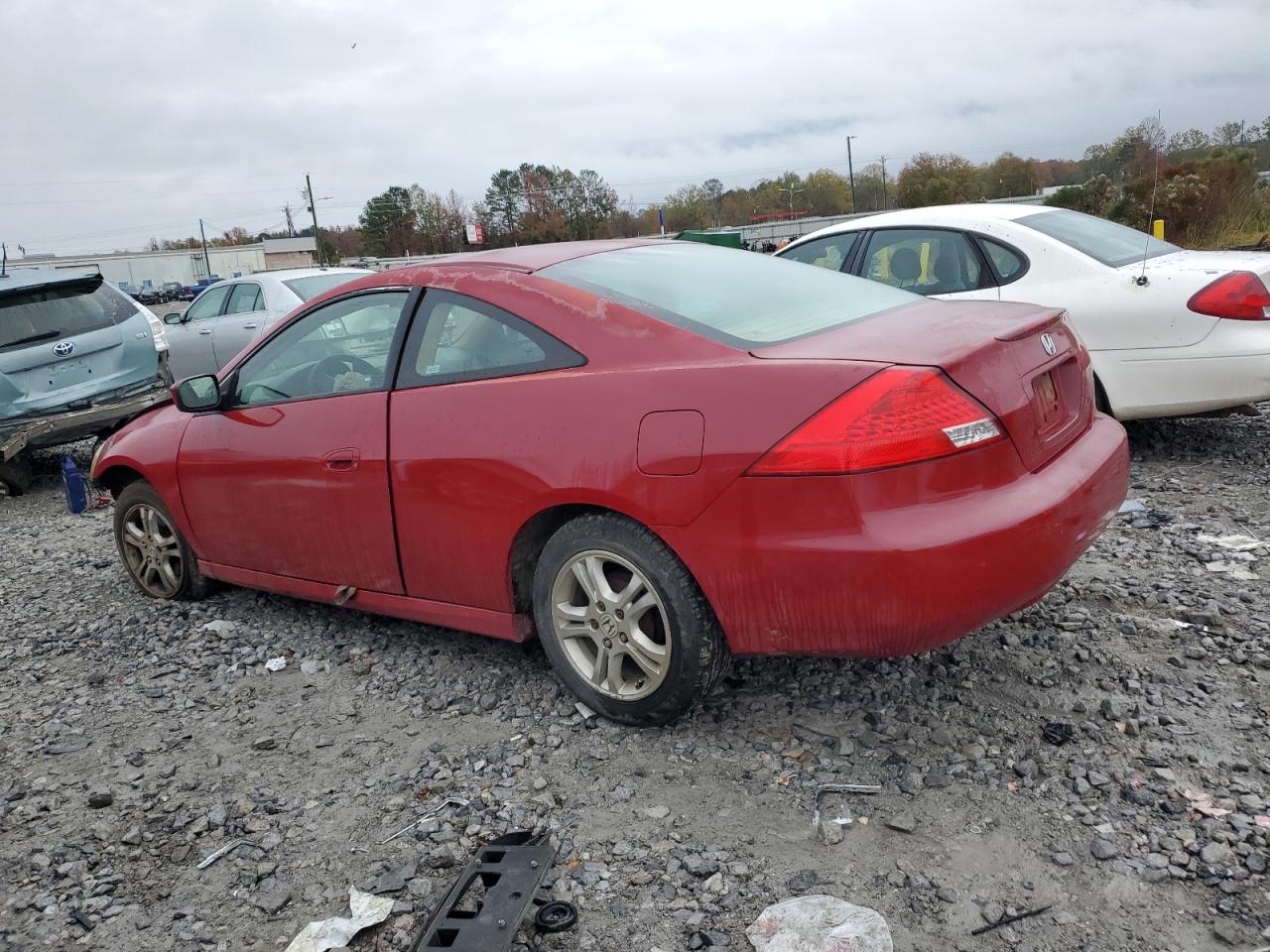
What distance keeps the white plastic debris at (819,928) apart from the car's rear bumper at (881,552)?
0.67 metres

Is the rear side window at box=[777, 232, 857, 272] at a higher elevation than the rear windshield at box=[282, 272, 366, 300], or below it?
A: below

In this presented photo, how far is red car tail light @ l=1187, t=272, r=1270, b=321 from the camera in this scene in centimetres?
531

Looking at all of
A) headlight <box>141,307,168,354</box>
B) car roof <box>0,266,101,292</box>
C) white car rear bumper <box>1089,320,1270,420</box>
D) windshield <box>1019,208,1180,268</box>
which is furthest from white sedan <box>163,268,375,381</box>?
white car rear bumper <box>1089,320,1270,420</box>

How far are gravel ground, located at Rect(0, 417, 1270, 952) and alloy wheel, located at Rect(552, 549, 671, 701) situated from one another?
0.69 ft

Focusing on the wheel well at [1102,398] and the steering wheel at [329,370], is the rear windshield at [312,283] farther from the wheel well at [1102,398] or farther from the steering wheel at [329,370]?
the wheel well at [1102,398]

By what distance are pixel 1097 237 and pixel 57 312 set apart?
783 cm

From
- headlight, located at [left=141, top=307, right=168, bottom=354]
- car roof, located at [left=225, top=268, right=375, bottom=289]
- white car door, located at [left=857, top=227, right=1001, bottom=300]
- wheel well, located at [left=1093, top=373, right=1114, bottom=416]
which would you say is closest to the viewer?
wheel well, located at [left=1093, top=373, right=1114, bottom=416]

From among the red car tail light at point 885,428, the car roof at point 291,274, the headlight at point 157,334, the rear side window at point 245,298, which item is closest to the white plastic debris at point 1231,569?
the red car tail light at point 885,428

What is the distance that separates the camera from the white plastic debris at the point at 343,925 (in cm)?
245

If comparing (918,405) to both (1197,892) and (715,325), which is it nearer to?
(715,325)

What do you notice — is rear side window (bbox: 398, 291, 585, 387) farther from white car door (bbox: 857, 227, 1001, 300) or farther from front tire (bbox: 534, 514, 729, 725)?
white car door (bbox: 857, 227, 1001, 300)

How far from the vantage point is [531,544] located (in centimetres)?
339

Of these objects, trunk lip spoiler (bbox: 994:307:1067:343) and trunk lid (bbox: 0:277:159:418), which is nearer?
trunk lip spoiler (bbox: 994:307:1067:343)

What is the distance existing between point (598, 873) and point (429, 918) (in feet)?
1.43
